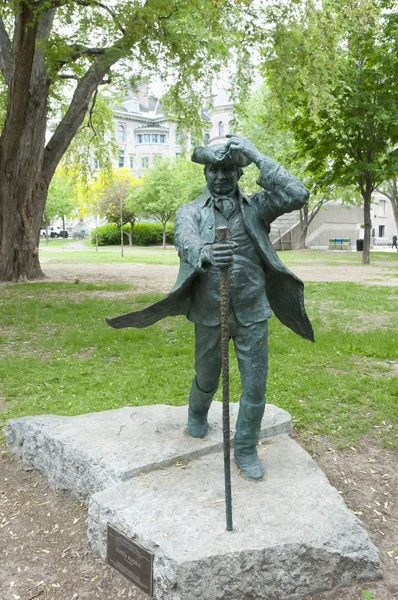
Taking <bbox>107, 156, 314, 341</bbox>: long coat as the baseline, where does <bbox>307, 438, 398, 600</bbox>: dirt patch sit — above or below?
below

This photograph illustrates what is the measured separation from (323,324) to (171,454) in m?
6.19

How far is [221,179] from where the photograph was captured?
3354 millimetres

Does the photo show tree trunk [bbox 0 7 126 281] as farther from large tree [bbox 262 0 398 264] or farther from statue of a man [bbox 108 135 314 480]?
statue of a man [bbox 108 135 314 480]

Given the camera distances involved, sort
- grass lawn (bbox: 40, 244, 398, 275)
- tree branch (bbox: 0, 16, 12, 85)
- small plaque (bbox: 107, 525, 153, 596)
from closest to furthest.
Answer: small plaque (bbox: 107, 525, 153, 596), tree branch (bbox: 0, 16, 12, 85), grass lawn (bbox: 40, 244, 398, 275)

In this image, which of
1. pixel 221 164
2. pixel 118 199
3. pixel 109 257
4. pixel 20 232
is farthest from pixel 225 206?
pixel 118 199

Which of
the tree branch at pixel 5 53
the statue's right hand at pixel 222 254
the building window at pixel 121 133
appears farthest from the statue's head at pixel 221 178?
the building window at pixel 121 133

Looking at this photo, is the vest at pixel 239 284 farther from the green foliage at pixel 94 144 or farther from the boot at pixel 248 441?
the green foliage at pixel 94 144

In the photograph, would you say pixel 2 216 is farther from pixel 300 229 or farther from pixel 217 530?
pixel 300 229

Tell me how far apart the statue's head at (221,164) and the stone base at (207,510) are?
72.4 inches

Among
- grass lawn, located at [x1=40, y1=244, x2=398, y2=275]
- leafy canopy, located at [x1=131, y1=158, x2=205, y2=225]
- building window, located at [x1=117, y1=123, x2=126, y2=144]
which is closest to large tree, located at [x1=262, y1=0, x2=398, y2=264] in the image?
grass lawn, located at [x1=40, y1=244, x2=398, y2=275]

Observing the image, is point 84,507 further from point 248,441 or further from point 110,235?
point 110,235

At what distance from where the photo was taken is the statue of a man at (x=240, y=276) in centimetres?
321

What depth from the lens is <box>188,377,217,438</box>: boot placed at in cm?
392

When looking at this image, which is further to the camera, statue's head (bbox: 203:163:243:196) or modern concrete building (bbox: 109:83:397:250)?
modern concrete building (bbox: 109:83:397:250)
